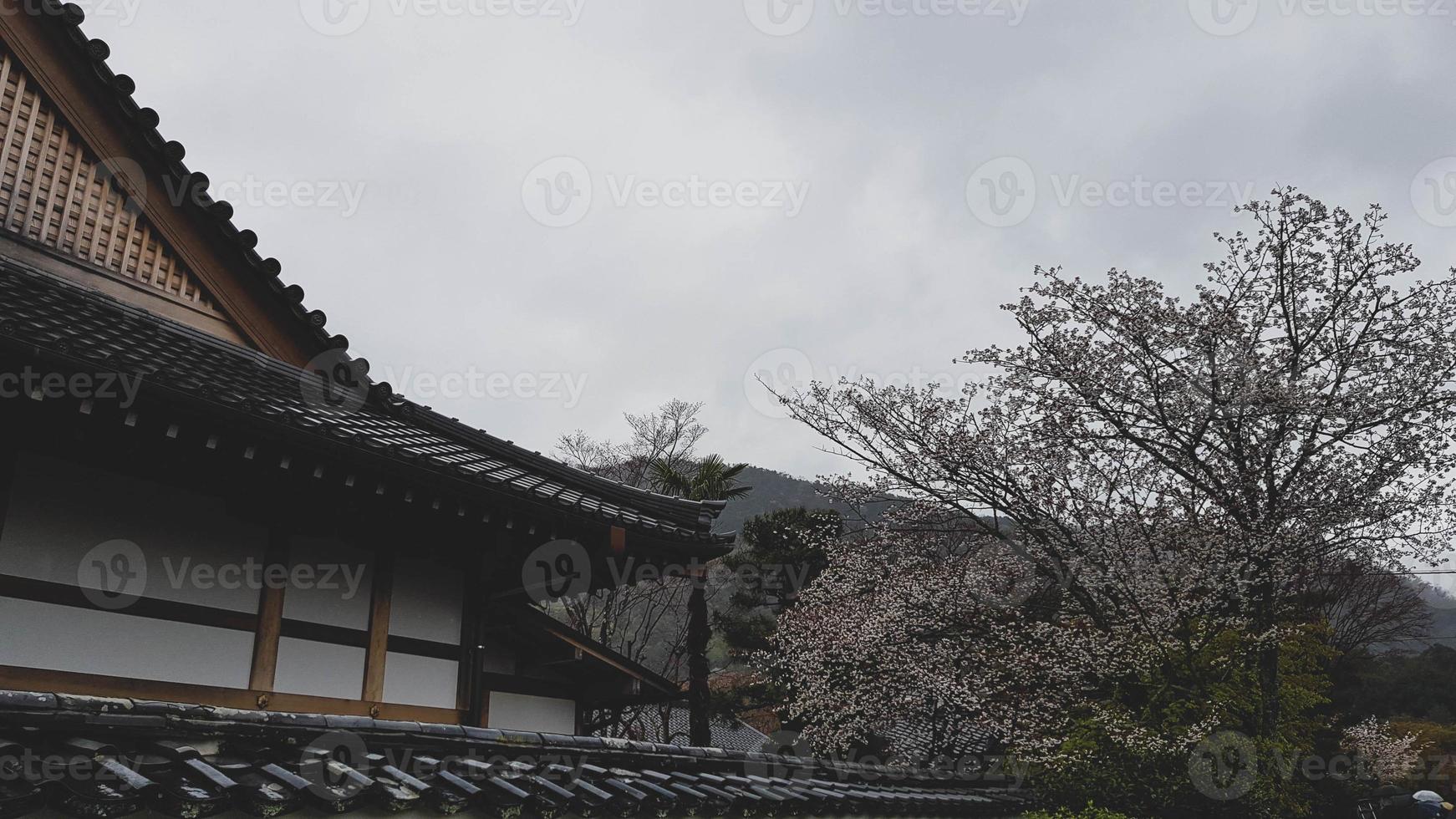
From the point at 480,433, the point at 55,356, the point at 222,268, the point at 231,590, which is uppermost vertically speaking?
the point at 222,268

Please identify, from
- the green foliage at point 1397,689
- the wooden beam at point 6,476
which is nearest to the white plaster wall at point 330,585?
the wooden beam at point 6,476

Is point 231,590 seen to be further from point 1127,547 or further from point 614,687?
point 1127,547

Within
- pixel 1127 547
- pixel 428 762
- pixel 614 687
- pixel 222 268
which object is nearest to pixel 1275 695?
pixel 1127 547

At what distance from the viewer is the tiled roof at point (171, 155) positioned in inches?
300

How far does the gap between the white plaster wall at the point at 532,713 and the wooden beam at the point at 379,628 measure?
1652 mm

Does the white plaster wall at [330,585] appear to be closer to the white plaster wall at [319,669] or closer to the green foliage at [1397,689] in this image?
the white plaster wall at [319,669]

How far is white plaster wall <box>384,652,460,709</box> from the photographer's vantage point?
716 centimetres

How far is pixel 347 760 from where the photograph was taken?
15.0 feet

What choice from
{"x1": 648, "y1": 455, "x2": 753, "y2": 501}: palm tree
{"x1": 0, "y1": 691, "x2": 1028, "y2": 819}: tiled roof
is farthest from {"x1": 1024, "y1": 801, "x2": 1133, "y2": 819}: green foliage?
{"x1": 648, "y1": 455, "x2": 753, "y2": 501}: palm tree

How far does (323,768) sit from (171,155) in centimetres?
615

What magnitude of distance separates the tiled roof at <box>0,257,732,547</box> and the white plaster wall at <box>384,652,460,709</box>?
66.8 inches

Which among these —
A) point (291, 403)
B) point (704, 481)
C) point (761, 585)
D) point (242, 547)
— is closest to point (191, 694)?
point (242, 547)

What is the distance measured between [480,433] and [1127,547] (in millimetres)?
9147

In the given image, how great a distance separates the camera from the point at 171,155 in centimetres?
788
